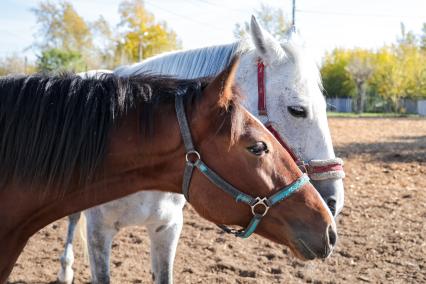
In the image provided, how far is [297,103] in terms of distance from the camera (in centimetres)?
269

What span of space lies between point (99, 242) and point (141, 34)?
3264cm

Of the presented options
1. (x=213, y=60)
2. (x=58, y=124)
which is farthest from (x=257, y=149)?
(x=213, y=60)

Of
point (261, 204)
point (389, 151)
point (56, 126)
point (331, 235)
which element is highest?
point (56, 126)

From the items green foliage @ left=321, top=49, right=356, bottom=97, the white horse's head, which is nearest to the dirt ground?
the white horse's head

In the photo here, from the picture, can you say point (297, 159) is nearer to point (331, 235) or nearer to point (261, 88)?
point (261, 88)

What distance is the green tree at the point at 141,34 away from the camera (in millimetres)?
33656

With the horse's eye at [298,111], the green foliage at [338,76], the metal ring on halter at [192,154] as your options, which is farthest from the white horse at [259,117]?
the green foliage at [338,76]

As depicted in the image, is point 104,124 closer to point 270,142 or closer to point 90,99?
point 90,99

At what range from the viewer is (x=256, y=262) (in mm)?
4711

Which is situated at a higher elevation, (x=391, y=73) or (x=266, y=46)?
(x=391, y=73)

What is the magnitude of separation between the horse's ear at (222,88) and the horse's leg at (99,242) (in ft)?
5.39

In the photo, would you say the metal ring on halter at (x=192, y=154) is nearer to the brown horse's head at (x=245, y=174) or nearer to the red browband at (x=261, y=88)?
the brown horse's head at (x=245, y=174)

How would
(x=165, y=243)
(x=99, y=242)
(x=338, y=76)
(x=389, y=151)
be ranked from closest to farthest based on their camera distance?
(x=99, y=242) → (x=165, y=243) → (x=389, y=151) → (x=338, y=76)

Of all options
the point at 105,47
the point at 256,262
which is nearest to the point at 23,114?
the point at 256,262
